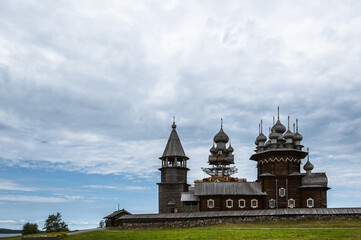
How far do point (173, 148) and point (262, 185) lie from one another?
42.4ft

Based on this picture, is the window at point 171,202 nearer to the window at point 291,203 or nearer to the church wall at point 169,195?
the church wall at point 169,195

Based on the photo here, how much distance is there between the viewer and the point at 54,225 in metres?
50.4

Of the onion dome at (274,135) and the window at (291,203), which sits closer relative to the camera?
the window at (291,203)

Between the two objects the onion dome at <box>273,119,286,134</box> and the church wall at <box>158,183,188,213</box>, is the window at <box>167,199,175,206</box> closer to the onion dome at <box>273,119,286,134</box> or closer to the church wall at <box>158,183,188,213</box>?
the church wall at <box>158,183,188,213</box>

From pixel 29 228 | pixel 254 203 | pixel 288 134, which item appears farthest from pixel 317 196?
pixel 29 228

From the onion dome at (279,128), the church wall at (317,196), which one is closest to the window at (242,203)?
the church wall at (317,196)

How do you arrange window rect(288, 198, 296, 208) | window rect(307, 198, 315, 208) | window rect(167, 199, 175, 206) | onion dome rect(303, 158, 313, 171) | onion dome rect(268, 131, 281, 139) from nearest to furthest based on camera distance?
window rect(307, 198, 315, 208) → window rect(288, 198, 296, 208) → onion dome rect(303, 158, 313, 171) → onion dome rect(268, 131, 281, 139) → window rect(167, 199, 175, 206)

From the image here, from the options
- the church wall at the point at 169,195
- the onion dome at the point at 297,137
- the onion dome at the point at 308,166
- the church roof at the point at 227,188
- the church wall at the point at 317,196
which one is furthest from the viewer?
the onion dome at the point at 297,137

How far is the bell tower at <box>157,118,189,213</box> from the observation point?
2010 inches

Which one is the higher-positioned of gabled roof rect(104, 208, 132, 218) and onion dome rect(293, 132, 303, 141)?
onion dome rect(293, 132, 303, 141)

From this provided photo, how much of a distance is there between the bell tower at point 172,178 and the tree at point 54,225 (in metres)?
13.2

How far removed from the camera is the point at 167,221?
1679 inches

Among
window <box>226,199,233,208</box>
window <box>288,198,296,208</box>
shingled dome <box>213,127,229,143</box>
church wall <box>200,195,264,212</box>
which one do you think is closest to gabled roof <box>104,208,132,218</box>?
church wall <box>200,195,264,212</box>

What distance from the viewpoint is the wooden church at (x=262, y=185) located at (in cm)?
4853
